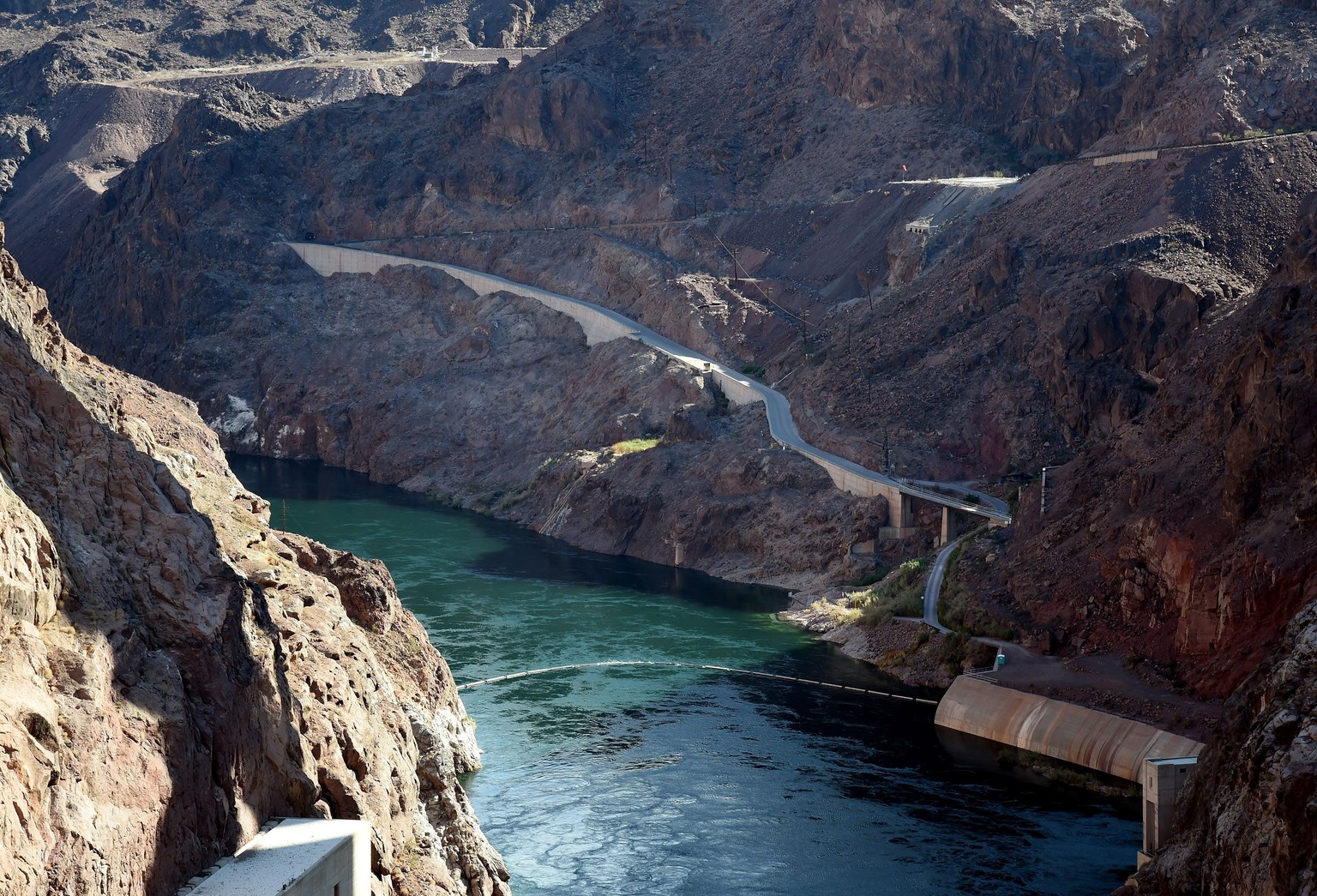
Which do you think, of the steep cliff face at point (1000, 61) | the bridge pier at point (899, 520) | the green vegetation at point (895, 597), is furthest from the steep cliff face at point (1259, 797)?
the steep cliff face at point (1000, 61)

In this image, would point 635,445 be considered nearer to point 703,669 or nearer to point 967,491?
point 967,491

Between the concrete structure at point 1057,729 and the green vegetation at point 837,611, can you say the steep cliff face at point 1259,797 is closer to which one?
the concrete structure at point 1057,729

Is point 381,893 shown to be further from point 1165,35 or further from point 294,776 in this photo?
point 1165,35

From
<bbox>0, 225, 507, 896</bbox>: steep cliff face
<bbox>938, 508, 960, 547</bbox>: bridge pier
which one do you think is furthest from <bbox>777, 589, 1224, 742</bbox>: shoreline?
<bbox>0, 225, 507, 896</bbox>: steep cliff face

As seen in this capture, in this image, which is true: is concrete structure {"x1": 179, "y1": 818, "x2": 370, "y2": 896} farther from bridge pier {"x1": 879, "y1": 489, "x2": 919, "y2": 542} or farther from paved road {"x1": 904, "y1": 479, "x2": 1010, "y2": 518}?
bridge pier {"x1": 879, "y1": 489, "x2": 919, "y2": 542}

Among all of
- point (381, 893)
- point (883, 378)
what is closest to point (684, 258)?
point (883, 378)

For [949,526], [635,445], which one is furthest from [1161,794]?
[635,445]
